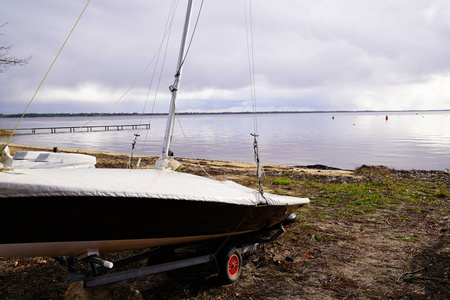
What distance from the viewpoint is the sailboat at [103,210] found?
10.1 feet

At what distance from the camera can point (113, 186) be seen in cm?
334

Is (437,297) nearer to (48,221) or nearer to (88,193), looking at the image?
(88,193)

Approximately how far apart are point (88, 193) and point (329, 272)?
12.2 ft

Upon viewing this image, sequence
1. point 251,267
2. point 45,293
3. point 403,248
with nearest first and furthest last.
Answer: point 45,293, point 251,267, point 403,248

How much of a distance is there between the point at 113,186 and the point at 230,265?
7.33ft

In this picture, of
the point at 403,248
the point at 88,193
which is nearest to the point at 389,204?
the point at 403,248

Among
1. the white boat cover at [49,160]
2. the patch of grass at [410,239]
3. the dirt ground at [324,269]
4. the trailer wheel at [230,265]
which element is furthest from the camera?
the white boat cover at [49,160]

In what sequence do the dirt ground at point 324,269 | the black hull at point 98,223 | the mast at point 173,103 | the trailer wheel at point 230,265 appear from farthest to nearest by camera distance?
the mast at point 173,103 → the trailer wheel at point 230,265 → the dirt ground at point 324,269 → the black hull at point 98,223

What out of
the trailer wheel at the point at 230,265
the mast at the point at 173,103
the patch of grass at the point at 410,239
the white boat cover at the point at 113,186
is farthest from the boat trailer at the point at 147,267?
the patch of grass at the point at 410,239

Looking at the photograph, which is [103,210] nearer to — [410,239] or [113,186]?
[113,186]

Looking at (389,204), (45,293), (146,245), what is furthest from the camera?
(389,204)

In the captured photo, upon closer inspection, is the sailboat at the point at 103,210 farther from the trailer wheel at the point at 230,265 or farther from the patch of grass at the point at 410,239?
the patch of grass at the point at 410,239

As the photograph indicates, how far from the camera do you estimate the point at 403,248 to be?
228 inches

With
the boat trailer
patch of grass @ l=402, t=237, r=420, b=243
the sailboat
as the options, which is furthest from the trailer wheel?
patch of grass @ l=402, t=237, r=420, b=243
